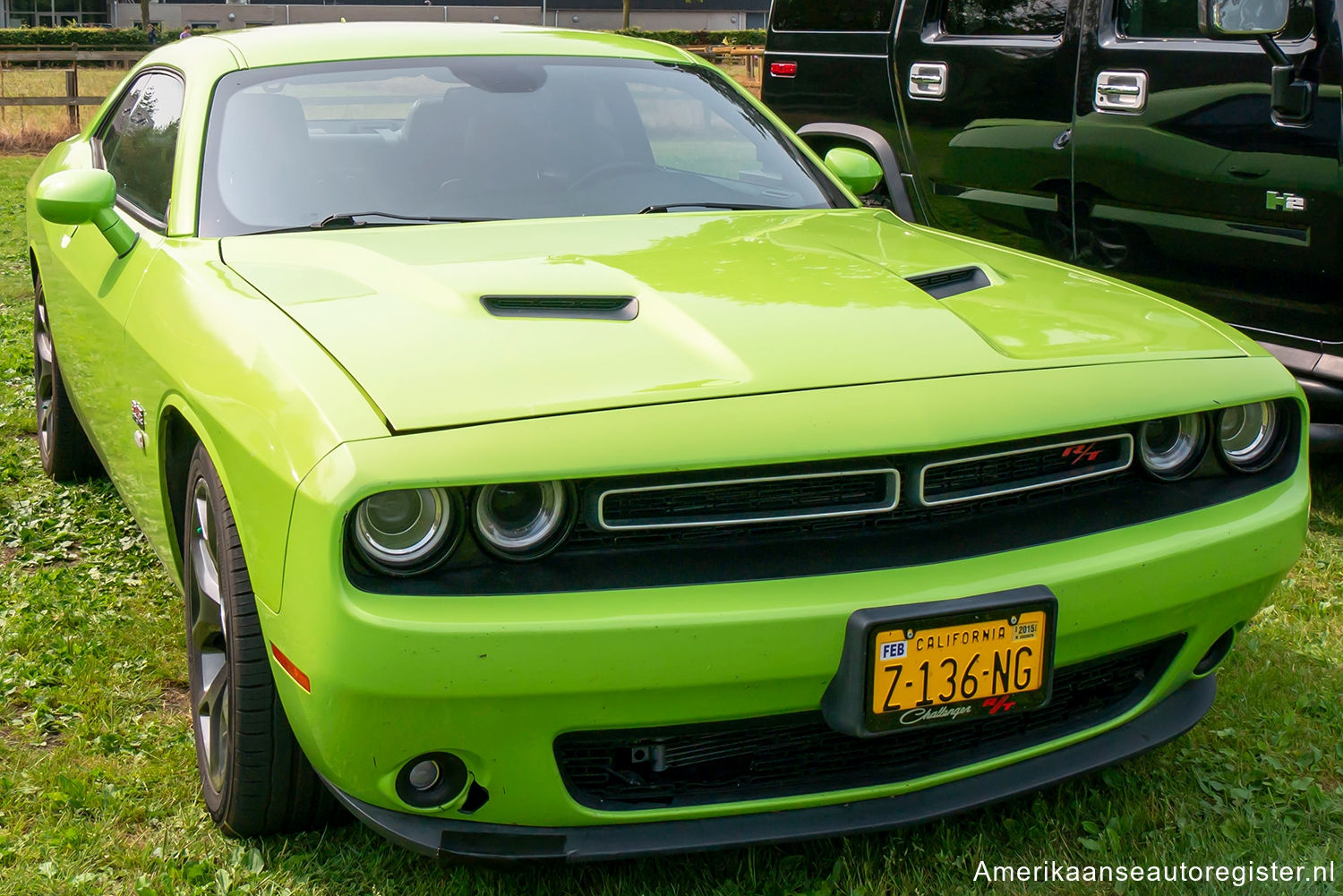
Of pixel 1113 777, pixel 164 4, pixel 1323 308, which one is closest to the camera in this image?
pixel 1113 777

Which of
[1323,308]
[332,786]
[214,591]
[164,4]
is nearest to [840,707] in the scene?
[332,786]

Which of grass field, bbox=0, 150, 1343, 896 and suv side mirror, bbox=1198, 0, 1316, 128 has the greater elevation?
suv side mirror, bbox=1198, 0, 1316, 128

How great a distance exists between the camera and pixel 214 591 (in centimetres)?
233

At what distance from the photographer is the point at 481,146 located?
304 centimetres

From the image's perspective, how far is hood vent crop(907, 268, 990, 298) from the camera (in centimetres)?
248

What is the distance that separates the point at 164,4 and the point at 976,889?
52331 mm

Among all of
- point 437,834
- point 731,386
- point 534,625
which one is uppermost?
point 731,386

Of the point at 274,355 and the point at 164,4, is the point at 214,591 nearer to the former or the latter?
the point at 274,355

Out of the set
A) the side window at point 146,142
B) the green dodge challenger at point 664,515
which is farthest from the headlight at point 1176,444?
the side window at point 146,142

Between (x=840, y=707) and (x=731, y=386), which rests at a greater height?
(x=731, y=386)

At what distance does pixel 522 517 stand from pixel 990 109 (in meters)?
3.56

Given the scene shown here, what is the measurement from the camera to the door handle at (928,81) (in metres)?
5.05

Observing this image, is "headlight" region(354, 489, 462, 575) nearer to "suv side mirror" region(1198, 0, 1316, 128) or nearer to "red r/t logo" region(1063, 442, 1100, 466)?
"red r/t logo" region(1063, 442, 1100, 466)

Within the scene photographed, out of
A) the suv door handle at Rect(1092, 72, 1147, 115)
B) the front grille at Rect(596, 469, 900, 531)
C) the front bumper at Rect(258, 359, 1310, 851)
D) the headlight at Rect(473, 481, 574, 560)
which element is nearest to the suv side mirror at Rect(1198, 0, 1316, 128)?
the suv door handle at Rect(1092, 72, 1147, 115)
